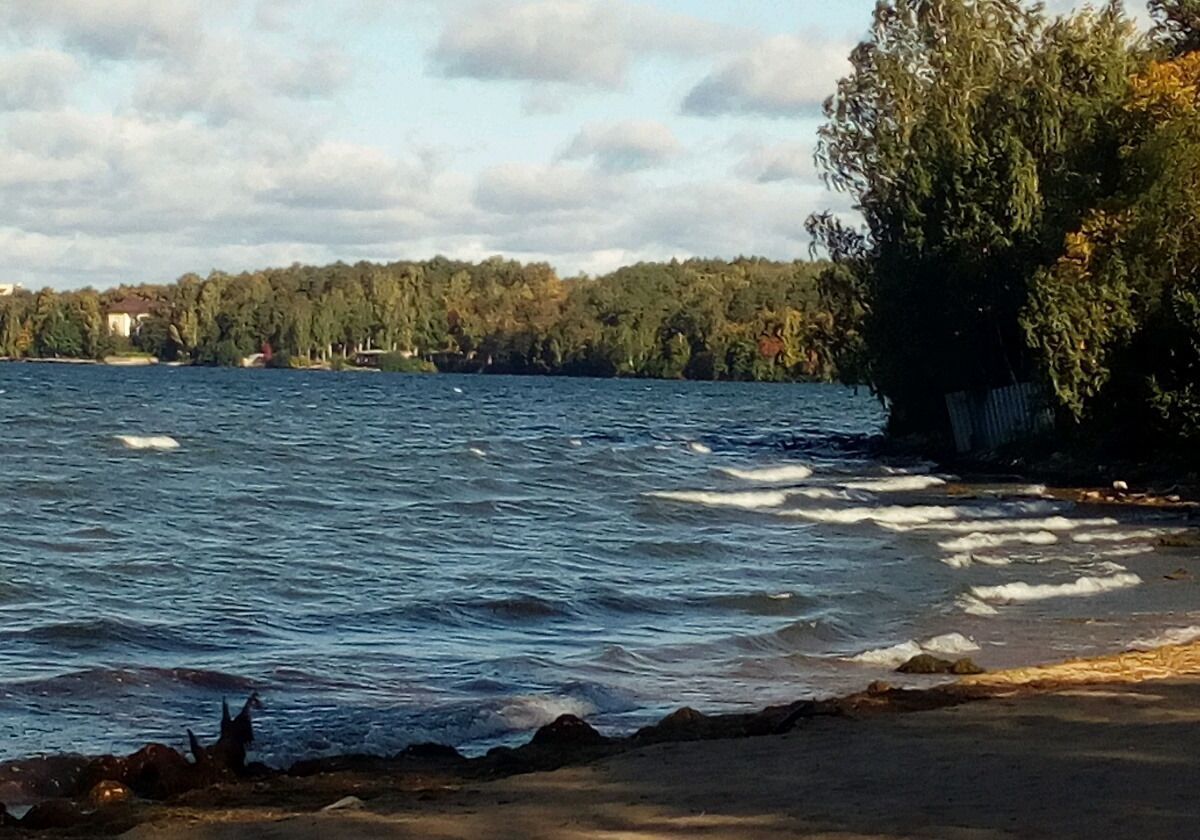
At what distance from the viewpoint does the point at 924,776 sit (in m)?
10.0

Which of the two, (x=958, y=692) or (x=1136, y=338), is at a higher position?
(x=1136, y=338)

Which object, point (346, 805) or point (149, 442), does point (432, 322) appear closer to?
point (149, 442)

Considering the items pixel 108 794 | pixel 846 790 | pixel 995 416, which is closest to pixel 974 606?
pixel 846 790

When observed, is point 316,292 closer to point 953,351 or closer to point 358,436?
point 358,436

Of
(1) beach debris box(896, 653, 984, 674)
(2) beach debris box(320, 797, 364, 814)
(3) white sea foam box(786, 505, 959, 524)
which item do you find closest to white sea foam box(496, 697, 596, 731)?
(1) beach debris box(896, 653, 984, 674)

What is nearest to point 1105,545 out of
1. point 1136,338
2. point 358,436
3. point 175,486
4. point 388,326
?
point 1136,338

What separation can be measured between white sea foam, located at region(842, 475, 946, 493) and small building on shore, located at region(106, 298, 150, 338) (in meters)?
144

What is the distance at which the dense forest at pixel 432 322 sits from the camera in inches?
6713

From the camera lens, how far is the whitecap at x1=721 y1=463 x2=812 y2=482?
46469mm

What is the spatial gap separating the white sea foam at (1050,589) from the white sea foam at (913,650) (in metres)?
3.62

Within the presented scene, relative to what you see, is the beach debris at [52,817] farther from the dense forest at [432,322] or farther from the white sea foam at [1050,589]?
the dense forest at [432,322]

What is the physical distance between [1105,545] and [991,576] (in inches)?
184

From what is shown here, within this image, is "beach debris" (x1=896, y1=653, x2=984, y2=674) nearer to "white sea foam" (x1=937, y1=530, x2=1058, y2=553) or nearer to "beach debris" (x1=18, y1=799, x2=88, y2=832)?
"beach debris" (x1=18, y1=799, x2=88, y2=832)

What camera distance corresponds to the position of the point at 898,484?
139 feet
